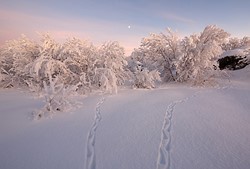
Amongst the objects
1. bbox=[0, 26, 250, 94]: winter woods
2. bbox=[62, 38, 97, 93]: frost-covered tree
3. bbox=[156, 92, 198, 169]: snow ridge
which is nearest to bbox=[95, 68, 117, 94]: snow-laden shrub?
bbox=[0, 26, 250, 94]: winter woods

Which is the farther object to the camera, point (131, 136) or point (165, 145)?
point (131, 136)

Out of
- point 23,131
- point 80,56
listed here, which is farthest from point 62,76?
point 23,131

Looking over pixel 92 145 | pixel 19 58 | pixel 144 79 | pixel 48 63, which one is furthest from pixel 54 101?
pixel 19 58

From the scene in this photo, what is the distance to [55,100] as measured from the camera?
6.65 m

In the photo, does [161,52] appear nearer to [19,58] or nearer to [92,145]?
[19,58]

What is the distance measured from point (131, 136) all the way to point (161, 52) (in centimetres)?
866

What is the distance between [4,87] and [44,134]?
772 centimetres

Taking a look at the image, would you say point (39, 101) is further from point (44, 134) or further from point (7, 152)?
point (7, 152)

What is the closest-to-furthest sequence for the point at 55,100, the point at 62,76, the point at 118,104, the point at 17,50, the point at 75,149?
1. the point at 75,149
2. the point at 55,100
3. the point at 118,104
4. the point at 62,76
5. the point at 17,50

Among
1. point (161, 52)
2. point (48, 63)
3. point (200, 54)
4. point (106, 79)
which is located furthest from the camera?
point (161, 52)

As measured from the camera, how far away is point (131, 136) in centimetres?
488

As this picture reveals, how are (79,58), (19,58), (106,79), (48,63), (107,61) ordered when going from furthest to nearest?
(19,58)
(79,58)
(107,61)
(48,63)
(106,79)

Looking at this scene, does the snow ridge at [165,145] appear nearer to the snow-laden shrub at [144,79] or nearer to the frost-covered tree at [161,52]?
the snow-laden shrub at [144,79]

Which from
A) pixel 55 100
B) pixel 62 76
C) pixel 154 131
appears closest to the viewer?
pixel 154 131
